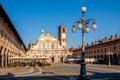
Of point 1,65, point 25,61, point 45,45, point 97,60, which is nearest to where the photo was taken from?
point 1,65

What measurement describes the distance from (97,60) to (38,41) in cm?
3958

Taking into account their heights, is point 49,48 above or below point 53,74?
above

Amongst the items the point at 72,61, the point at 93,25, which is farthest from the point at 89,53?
the point at 93,25

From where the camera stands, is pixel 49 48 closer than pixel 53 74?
No

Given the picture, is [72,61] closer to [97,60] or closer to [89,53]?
[89,53]

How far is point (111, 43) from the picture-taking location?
287ft

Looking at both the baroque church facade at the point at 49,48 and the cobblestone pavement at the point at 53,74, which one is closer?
the cobblestone pavement at the point at 53,74

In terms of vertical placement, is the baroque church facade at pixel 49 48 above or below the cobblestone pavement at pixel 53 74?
above

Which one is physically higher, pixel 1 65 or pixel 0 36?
pixel 0 36

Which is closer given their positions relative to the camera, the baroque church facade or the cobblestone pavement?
the cobblestone pavement

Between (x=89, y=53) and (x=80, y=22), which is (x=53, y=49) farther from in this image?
(x=80, y=22)

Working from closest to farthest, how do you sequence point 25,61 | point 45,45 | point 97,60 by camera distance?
point 25,61 < point 97,60 < point 45,45

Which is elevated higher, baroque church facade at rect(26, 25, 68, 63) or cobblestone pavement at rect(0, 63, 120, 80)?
baroque church facade at rect(26, 25, 68, 63)

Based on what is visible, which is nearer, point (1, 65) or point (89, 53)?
point (1, 65)
